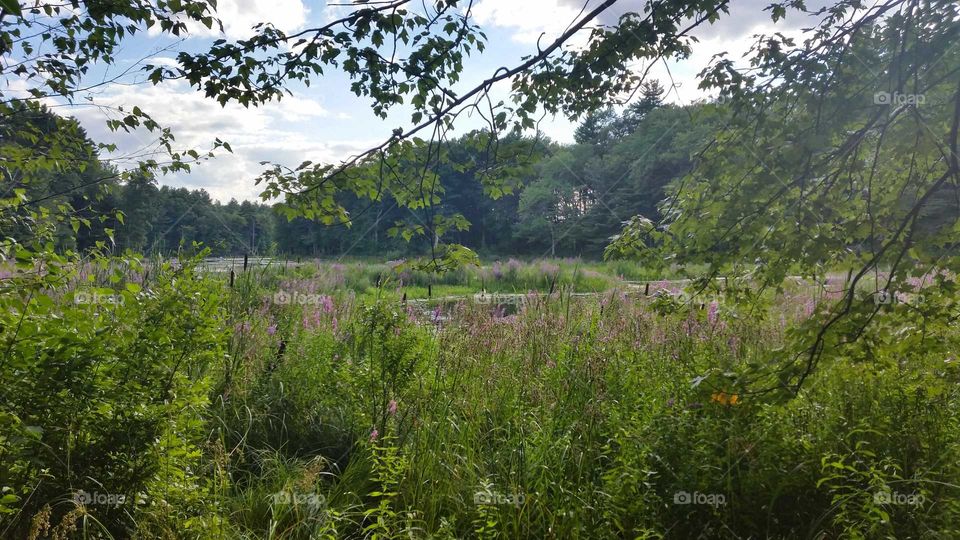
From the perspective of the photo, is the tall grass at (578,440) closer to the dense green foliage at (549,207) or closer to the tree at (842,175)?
the tree at (842,175)

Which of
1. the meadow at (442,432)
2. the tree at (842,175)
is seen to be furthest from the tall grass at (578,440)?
the tree at (842,175)

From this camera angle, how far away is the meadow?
2.50 m

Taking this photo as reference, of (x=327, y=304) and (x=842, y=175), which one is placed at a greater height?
(x=842, y=175)

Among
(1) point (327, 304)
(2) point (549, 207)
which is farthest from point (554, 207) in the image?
(1) point (327, 304)

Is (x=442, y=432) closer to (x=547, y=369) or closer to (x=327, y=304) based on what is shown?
(x=547, y=369)

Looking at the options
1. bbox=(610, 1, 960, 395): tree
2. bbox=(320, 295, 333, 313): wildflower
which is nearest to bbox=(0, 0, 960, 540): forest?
bbox=(610, 1, 960, 395): tree

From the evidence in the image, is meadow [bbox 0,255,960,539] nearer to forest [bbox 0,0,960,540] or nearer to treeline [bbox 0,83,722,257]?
forest [bbox 0,0,960,540]

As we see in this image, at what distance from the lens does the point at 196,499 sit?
2.55 m

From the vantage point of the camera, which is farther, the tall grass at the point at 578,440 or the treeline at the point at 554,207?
the treeline at the point at 554,207

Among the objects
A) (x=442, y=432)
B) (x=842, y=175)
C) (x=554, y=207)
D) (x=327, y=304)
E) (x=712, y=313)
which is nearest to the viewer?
(x=842, y=175)

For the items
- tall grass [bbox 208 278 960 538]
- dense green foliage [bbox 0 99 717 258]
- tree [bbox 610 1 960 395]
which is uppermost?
A: dense green foliage [bbox 0 99 717 258]

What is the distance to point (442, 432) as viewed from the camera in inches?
145

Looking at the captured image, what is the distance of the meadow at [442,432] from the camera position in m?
2.50

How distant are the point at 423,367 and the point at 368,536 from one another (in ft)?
5.31
